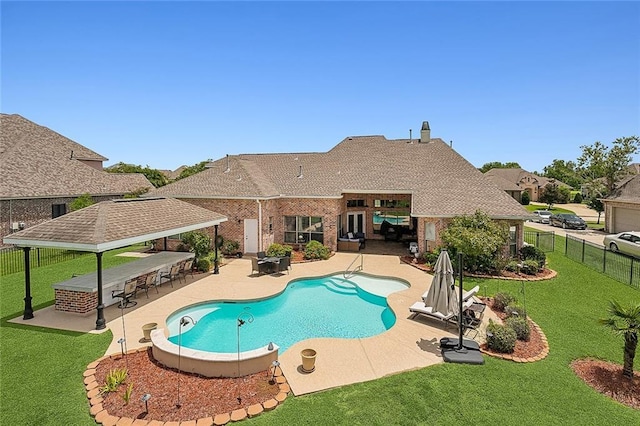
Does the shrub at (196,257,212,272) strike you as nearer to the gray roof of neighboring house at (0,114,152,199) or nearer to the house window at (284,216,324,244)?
the house window at (284,216,324,244)

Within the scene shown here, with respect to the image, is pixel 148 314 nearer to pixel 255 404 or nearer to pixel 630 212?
pixel 255 404

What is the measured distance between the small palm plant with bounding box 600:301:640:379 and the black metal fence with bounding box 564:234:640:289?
9.03m

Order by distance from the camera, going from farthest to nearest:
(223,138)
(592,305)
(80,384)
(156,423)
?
(223,138) → (592,305) → (80,384) → (156,423)

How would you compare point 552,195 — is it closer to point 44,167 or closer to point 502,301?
point 502,301

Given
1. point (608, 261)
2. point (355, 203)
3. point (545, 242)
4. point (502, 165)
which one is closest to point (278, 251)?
point (355, 203)

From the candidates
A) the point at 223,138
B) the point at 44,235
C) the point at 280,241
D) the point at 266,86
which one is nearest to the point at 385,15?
the point at 266,86

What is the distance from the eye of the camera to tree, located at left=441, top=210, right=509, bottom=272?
1566 cm

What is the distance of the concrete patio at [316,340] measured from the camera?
25.2 feet

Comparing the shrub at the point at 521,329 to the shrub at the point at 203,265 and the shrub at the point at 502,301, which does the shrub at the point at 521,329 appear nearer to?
the shrub at the point at 502,301

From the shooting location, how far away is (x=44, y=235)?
34.9ft

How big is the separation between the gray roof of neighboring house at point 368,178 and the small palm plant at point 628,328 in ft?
34.3

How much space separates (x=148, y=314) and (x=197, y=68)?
1447cm

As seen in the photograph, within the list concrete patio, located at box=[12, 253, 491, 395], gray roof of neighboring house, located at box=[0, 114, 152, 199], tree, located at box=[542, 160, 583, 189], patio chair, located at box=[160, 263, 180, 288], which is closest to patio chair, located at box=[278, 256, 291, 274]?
concrete patio, located at box=[12, 253, 491, 395]

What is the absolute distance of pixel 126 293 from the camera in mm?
11938
